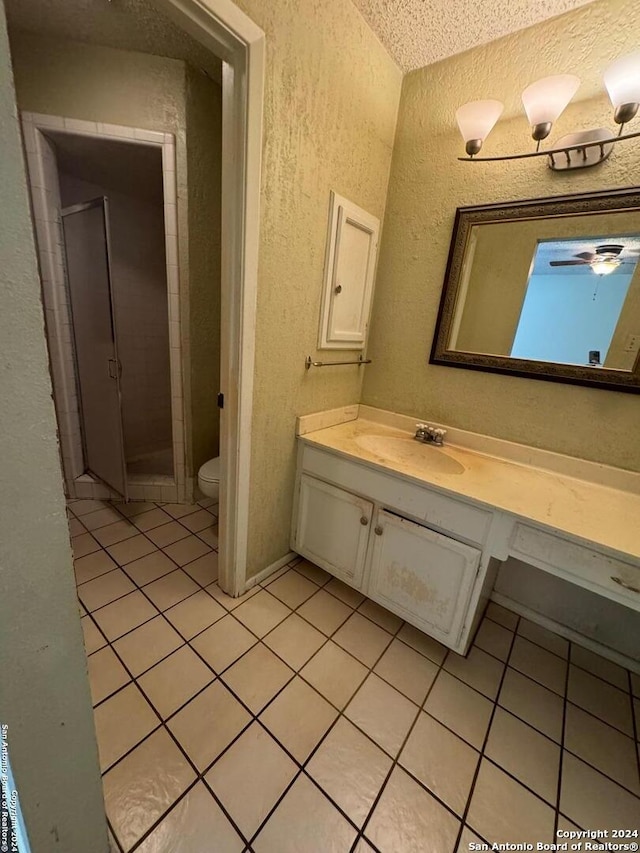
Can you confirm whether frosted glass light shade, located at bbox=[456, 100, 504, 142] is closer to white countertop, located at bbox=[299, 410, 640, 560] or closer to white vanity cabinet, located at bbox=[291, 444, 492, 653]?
white countertop, located at bbox=[299, 410, 640, 560]

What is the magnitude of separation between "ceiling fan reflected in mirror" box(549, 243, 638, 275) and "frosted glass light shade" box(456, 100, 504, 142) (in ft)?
1.95

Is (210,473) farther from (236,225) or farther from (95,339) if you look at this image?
(236,225)

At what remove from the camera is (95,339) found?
1998 mm

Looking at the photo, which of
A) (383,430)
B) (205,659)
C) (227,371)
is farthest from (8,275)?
(383,430)

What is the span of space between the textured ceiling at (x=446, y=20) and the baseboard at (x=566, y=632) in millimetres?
2354

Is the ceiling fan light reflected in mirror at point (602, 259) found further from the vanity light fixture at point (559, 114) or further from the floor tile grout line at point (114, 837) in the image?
the floor tile grout line at point (114, 837)

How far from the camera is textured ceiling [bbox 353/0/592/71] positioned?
1.20m

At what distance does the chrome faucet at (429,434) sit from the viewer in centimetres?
162

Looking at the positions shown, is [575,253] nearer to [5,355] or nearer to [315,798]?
[5,355]

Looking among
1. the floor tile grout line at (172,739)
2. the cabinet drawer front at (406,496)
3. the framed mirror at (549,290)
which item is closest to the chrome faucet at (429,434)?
the framed mirror at (549,290)

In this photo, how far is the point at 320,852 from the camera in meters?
0.85

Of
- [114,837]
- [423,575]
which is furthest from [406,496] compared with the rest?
[114,837]

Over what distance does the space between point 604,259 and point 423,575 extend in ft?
4.44

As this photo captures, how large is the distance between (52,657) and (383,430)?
4.94 ft
